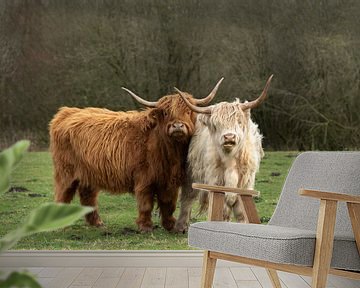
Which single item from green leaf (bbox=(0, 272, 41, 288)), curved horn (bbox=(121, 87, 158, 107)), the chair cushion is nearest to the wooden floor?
curved horn (bbox=(121, 87, 158, 107))

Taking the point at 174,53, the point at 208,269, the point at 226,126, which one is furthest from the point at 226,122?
the point at 208,269

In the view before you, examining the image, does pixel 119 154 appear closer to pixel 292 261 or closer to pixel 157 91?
pixel 157 91

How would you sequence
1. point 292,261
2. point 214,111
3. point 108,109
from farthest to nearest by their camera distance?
point 108,109 < point 214,111 < point 292,261

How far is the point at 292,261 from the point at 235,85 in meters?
2.48

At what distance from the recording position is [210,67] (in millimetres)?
4859

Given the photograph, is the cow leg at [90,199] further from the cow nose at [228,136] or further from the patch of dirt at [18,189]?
the cow nose at [228,136]

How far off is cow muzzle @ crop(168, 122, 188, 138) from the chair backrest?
1277mm

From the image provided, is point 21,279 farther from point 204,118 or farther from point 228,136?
point 204,118

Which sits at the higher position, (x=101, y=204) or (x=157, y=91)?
(x=157, y=91)

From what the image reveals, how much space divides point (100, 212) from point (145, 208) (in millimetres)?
342

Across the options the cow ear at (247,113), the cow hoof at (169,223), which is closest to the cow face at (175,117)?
the cow ear at (247,113)

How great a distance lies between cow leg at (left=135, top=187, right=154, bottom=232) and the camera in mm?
4562

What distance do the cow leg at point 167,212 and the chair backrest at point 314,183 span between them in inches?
58.7

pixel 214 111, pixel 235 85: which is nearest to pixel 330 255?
pixel 214 111
